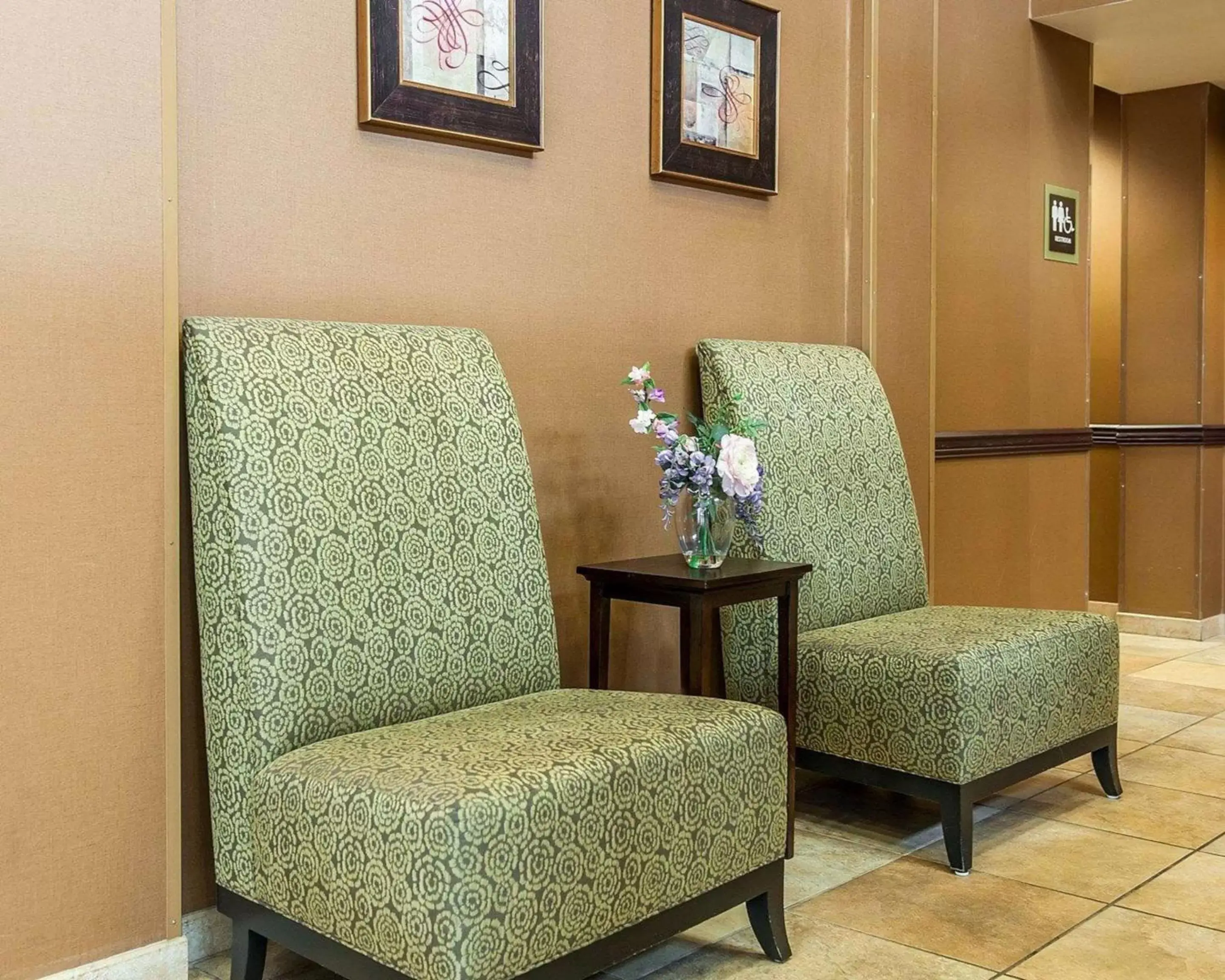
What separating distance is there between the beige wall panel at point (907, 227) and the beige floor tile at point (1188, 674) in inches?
61.6

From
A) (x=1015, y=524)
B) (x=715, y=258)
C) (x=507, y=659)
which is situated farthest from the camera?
(x=1015, y=524)

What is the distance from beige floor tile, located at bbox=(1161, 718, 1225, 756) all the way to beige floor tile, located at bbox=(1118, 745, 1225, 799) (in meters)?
0.04

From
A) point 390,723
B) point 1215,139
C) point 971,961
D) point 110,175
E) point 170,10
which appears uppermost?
point 1215,139

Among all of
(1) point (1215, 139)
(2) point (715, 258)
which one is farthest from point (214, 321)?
(1) point (1215, 139)

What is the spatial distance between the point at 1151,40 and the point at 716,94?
252 cm

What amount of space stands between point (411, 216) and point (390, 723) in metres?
1.05

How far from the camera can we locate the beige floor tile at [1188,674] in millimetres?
4770

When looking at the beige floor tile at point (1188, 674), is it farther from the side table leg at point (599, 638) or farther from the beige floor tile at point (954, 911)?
the side table leg at point (599, 638)

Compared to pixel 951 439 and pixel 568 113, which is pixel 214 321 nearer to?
pixel 568 113

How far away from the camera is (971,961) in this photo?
7.58 feet

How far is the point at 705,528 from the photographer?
8.84ft

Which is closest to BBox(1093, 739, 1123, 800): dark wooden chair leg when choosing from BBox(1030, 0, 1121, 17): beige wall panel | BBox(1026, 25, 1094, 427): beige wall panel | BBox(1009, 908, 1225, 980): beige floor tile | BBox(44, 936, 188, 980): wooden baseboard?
BBox(1009, 908, 1225, 980): beige floor tile

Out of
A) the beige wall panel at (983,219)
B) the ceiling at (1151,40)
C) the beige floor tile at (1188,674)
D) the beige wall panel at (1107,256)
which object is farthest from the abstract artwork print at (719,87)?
the beige wall panel at (1107,256)

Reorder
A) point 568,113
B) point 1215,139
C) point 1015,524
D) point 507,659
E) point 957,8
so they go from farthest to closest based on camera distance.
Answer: point 1215,139, point 1015,524, point 957,8, point 568,113, point 507,659
